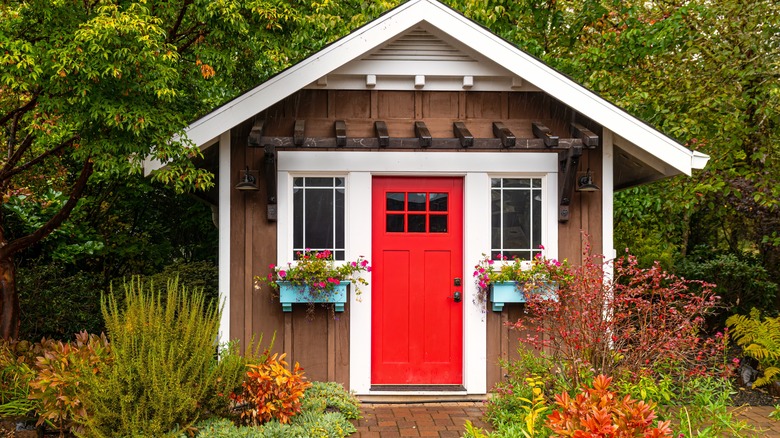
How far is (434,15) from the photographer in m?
6.20

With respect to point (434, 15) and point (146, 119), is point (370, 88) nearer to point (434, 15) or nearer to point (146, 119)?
point (434, 15)

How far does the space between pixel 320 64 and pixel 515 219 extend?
2.49m

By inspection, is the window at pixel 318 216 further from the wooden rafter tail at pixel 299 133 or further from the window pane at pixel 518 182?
the window pane at pixel 518 182

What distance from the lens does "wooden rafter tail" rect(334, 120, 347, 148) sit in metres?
6.02

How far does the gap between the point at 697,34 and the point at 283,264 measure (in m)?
6.64

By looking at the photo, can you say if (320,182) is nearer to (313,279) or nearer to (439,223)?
(313,279)

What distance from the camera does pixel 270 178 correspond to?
631 cm

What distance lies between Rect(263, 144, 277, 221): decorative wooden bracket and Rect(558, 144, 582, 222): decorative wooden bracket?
9.31ft

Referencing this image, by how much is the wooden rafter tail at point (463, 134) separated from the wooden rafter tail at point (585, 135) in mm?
1057

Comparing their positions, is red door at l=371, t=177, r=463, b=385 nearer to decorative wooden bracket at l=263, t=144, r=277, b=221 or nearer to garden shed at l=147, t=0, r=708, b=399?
garden shed at l=147, t=0, r=708, b=399

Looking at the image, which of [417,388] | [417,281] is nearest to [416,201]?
[417,281]

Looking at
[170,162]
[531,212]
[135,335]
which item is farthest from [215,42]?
[531,212]

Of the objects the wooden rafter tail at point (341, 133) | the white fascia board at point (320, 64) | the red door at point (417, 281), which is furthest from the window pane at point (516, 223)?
the white fascia board at point (320, 64)

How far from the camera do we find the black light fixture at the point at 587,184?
256 inches
